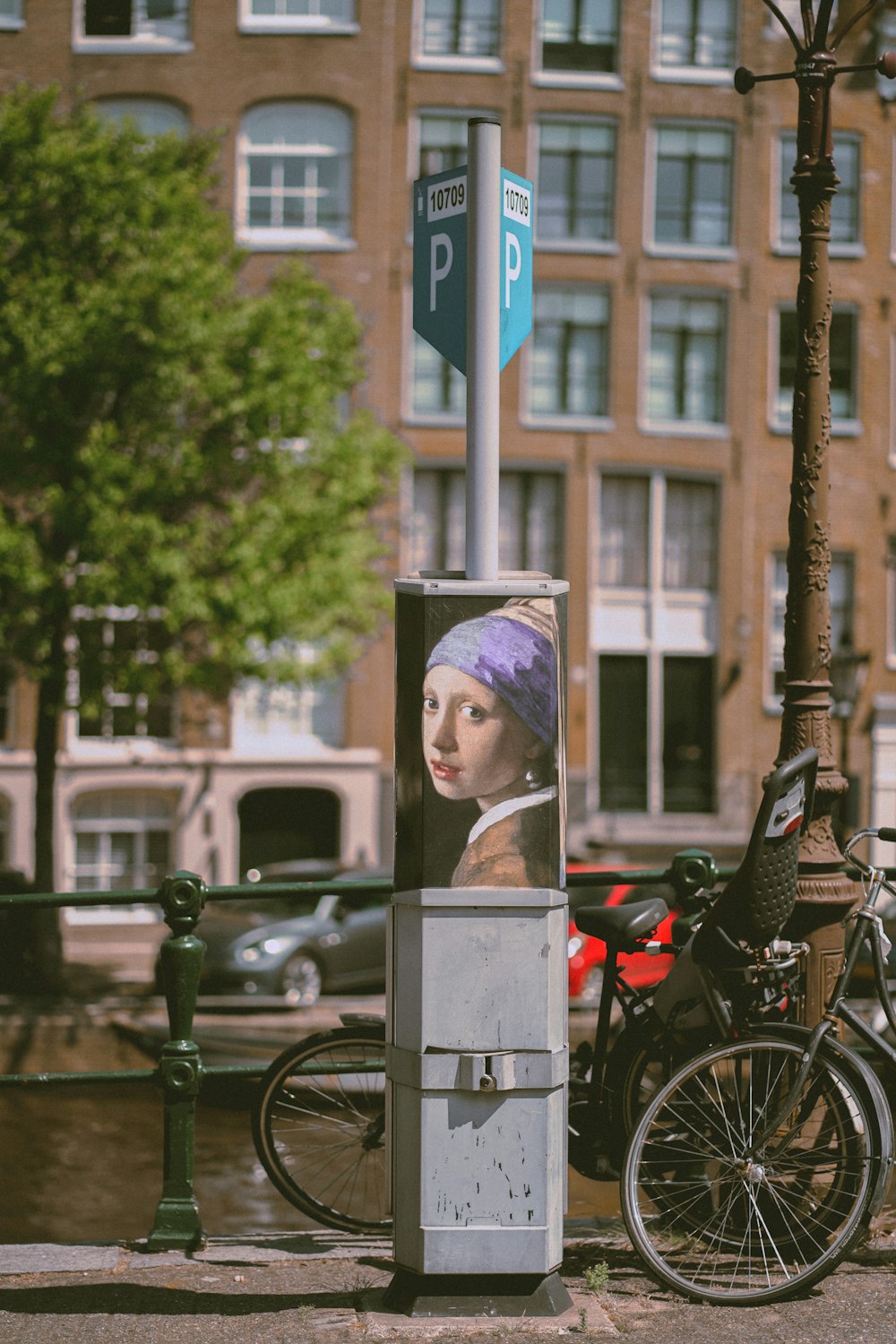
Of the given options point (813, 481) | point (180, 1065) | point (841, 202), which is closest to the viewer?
point (180, 1065)

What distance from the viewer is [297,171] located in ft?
99.2

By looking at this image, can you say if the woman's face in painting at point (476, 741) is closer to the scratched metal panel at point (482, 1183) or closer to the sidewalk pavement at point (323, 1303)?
the scratched metal panel at point (482, 1183)

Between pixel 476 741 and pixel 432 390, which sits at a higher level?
pixel 432 390

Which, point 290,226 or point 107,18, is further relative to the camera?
point 107,18

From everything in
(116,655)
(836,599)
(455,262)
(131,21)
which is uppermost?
(131,21)

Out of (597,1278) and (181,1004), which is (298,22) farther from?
(597,1278)

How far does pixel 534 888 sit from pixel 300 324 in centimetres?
1892

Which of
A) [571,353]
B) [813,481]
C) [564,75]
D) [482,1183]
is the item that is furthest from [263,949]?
[564,75]

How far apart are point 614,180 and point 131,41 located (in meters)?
9.41

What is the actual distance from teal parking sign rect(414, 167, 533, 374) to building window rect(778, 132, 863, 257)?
2829 centimetres

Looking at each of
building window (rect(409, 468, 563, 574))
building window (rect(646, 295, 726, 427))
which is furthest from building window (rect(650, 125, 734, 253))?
building window (rect(409, 468, 563, 574))

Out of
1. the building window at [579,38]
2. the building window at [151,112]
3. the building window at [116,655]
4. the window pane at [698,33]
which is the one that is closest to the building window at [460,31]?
the building window at [579,38]

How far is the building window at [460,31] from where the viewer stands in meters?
30.4

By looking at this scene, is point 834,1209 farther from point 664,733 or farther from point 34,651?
point 664,733
